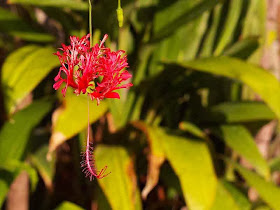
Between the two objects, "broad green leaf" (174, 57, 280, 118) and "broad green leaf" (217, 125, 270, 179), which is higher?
"broad green leaf" (174, 57, 280, 118)

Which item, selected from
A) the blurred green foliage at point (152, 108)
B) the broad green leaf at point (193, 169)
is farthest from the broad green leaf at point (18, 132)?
the broad green leaf at point (193, 169)

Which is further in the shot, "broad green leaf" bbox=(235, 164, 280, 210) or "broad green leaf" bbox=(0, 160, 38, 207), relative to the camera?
"broad green leaf" bbox=(235, 164, 280, 210)

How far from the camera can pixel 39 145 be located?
1300mm

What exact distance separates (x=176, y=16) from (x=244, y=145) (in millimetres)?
341

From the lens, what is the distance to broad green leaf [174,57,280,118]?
954 millimetres

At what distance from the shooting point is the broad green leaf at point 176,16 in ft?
3.33

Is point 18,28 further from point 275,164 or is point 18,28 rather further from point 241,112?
point 275,164

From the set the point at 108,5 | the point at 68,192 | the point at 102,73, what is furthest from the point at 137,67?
the point at 102,73

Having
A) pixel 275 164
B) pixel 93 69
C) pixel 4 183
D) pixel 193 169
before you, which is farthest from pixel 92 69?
pixel 275 164

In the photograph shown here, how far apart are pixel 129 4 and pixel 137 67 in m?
0.27

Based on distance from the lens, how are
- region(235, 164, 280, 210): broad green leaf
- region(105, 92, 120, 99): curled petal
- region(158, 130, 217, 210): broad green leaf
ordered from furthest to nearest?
region(235, 164, 280, 210): broad green leaf → region(158, 130, 217, 210): broad green leaf → region(105, 92, 120, 99): curled petal

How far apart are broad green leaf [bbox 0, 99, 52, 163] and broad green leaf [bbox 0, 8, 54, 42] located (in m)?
0.23

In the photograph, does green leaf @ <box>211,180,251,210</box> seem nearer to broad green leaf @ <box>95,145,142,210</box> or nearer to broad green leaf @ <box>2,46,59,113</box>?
broad green leaf @ <box>95,145,142,210</box>

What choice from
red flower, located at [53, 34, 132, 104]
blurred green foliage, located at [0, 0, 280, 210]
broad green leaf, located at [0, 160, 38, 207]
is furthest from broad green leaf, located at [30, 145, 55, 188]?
red flower, located at [53, 34, 132, 104]
